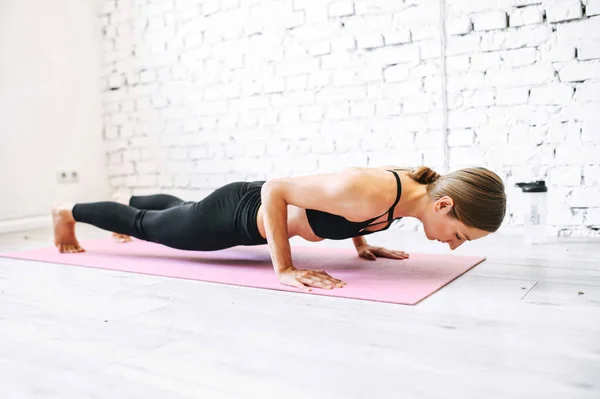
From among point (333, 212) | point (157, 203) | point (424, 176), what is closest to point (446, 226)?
point (424, 176)

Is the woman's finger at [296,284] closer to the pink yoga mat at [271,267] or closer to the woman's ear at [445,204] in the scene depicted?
the pink yoga mat at [271,267]

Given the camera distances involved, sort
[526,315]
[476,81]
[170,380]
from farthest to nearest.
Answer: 1. [476,81]
2. [526,315]
3. [170,380]

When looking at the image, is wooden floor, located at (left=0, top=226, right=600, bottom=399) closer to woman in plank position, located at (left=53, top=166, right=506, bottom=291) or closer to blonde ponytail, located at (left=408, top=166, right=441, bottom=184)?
woman in plank position, located at (left=53, top=166, right=506, bottom=291)

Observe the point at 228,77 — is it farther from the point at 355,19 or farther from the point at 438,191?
the point at 438,191

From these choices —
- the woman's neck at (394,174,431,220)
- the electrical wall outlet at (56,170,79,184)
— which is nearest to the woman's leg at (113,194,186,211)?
the woman's neck at (394,174,431,220)

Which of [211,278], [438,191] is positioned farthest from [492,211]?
[211,278]

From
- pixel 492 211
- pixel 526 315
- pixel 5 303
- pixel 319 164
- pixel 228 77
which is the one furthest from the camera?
pixel 228 77

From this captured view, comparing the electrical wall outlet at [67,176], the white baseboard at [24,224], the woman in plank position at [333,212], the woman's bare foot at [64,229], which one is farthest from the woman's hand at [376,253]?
the electrical wall outlet at [67,176]

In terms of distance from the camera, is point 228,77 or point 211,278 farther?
point 228,77

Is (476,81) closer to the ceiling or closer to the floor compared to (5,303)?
closer to the ceiling

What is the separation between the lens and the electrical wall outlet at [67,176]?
4.29 meters

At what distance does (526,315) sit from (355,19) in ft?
7.44

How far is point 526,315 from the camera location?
1618mm

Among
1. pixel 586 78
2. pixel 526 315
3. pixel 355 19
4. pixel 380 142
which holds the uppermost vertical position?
pixel 355 19
